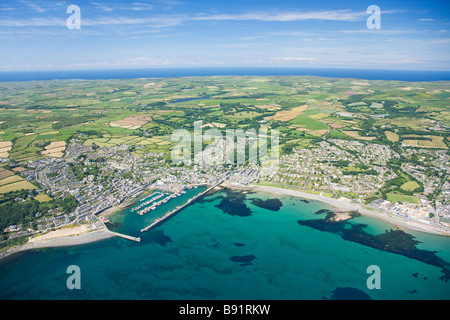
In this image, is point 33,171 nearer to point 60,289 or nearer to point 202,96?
point 60,289

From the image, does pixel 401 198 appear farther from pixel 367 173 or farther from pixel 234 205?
pixel 234 205

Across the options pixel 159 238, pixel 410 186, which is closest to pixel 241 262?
pixel 159 238

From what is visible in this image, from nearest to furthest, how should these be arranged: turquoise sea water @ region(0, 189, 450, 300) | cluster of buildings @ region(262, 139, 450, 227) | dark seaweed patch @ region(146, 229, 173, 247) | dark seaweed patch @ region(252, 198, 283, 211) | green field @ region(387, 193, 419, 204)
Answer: turquoise sea water @ region(0, 189, 450, 300), dark seaweed patch @ region(146, 229, 173, 247), cluster of buildings @ region(262, 139, 450, 227), dark seaweed patch @ region(252, 198, 283, 211), green field @ region(387, 193, 419, 204)

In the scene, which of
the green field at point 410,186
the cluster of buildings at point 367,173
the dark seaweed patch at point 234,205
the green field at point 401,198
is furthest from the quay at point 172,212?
the green field at point 410,186

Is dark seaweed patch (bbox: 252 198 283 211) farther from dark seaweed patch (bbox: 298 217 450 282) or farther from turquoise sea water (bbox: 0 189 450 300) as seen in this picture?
dark seaweed patch (bbox: 298 217 450 282)

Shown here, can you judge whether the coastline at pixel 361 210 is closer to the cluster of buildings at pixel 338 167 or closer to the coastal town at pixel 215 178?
the coastal town at pixel 215 178

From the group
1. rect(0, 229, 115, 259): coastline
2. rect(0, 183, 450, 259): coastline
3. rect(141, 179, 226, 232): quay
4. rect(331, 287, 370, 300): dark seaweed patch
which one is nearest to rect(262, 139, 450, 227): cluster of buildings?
rect(0, 183, 450, 259): coastline
